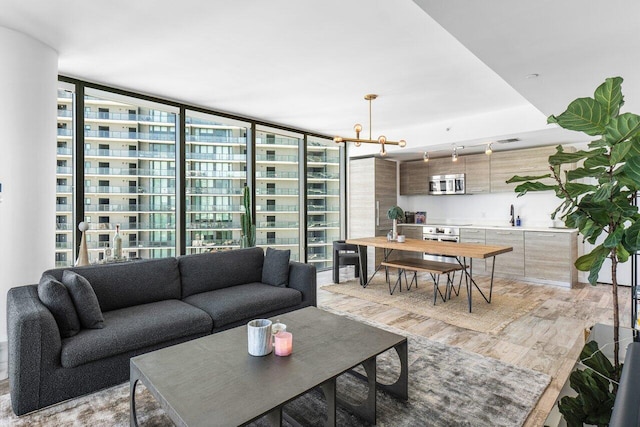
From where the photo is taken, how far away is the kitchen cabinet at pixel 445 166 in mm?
6766

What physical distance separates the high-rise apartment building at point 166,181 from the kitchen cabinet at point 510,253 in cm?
335

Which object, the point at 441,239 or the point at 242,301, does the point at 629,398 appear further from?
the point at 441,239

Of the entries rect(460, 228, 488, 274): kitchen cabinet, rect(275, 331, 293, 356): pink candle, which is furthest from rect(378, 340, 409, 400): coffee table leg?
rect(460, 228, 488, 274): kitchen cabinet

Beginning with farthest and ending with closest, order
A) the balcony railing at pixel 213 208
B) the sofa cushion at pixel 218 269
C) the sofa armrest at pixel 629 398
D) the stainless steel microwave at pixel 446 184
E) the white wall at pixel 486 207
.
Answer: the stainless steel microwave at pixel 446 184
the white wall at pixel 486 207
the balcony railing at pixel 213 208
the sofa cushion at pixel 218 269
the sofa armrest at pixel 629 398

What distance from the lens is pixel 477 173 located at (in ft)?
21.5

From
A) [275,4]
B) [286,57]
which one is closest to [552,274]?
[286,57]

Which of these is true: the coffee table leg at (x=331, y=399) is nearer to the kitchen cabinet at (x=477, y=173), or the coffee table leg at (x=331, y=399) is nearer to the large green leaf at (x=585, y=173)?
the large green leaf at (x=585, y=173)

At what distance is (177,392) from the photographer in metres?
1.57

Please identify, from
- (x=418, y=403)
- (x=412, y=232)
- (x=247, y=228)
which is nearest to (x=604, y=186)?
(x=418, y=403)

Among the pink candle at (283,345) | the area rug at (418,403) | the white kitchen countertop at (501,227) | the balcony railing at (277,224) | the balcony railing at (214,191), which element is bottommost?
the area rug at (418,403)

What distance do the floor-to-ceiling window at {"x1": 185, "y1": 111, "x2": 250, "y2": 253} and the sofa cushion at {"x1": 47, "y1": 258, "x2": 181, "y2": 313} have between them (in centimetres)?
150

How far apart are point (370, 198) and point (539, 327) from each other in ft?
12.4

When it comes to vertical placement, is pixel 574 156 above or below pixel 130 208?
above

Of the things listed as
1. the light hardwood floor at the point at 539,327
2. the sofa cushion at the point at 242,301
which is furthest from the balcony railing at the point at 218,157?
the light hardwood floor at the point at 539,327
